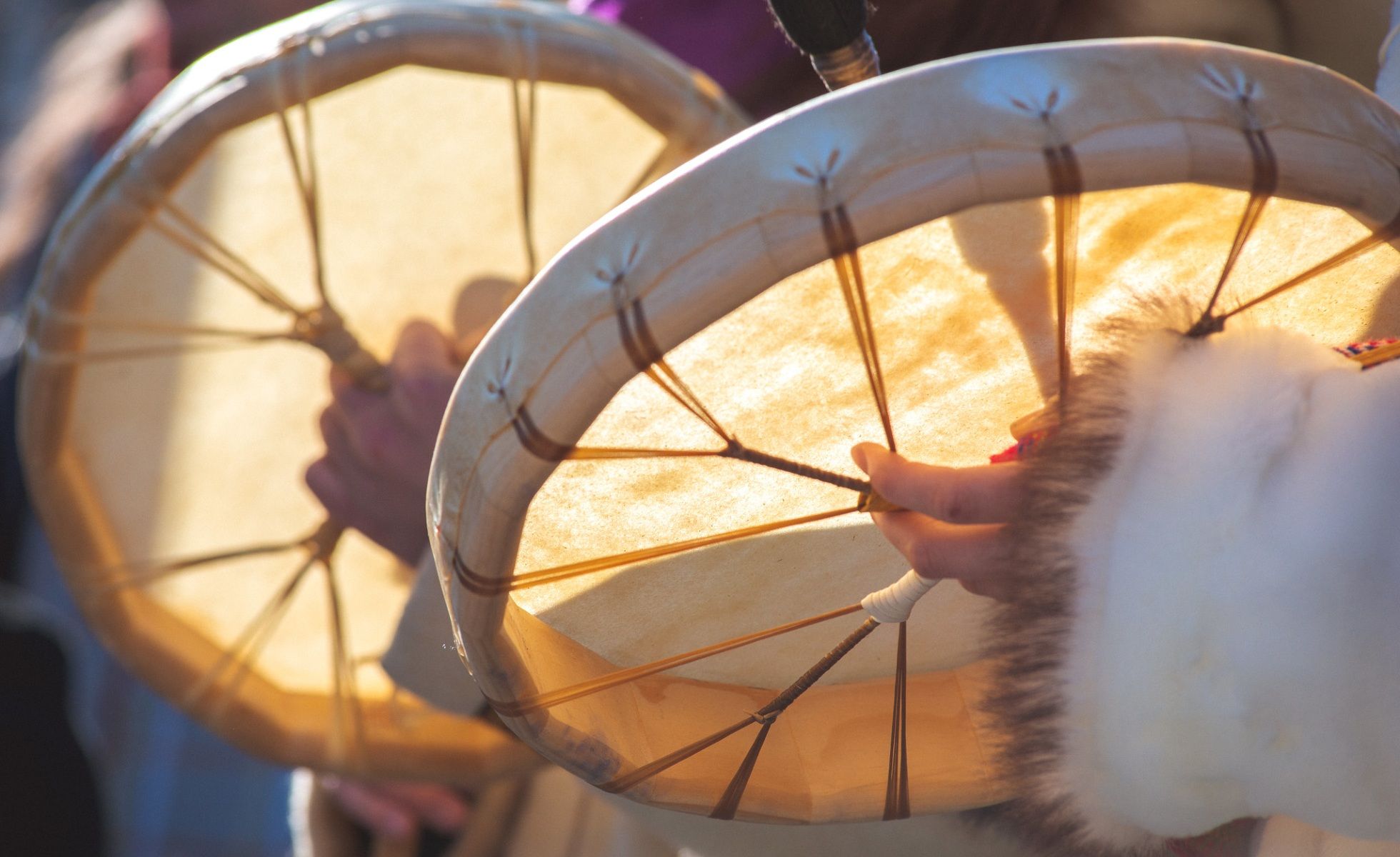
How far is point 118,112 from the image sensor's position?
3.18 ft

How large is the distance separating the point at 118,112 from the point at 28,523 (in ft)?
2.04

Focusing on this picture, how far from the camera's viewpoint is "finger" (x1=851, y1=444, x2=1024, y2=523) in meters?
0.27

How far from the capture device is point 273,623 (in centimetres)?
57

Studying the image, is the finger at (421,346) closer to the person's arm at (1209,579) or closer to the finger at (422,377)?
the finger at (422,377)

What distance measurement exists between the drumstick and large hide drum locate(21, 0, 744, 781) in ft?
0.45

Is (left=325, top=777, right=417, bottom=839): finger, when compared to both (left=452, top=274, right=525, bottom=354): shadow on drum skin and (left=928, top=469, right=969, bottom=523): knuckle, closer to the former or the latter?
(left=452, top=274, right=525, bottom=354): shadow on drum skin

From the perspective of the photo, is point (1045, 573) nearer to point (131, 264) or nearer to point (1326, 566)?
point (1326, 566)

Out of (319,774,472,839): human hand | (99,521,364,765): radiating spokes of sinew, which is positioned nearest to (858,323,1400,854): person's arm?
(99,521,364,765): radiating spokes of sinew

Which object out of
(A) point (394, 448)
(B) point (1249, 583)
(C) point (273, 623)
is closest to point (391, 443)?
(A) point (394, 448)

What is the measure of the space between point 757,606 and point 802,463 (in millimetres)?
53

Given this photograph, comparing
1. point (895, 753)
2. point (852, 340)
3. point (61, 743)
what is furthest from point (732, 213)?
point (61, 743)

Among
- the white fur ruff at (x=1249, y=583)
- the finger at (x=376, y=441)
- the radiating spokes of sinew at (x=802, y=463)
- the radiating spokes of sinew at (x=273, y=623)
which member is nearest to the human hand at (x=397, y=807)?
the radiating spokes of sinew at (x=273, y=623)

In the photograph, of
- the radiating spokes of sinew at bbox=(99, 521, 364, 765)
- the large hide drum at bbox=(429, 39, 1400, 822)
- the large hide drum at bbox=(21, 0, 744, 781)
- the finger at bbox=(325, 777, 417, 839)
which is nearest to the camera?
the large hide drum at bbox=(429, 39, 1400, 822)

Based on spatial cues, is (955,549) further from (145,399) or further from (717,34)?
(145,399)
